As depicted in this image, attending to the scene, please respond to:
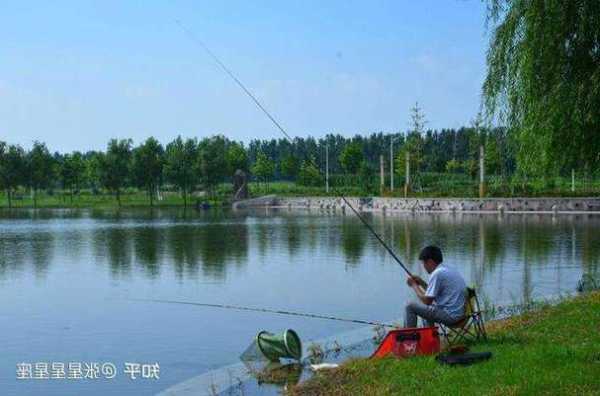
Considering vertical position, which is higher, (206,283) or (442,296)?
(442,296)

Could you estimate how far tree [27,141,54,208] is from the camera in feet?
259

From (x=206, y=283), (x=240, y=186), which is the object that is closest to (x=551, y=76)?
(x=206, y=283)

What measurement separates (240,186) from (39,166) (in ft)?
63.7

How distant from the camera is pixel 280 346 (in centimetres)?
1084

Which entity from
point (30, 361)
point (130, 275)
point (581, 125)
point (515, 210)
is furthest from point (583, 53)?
point (515, 210)

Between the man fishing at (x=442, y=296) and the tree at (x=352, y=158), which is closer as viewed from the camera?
the man fishing at (x=442, y=296)

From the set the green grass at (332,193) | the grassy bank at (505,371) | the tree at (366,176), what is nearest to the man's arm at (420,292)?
the grassy bank at (505,371)

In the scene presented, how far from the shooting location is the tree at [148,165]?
264ft

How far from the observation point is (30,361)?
11953 mm

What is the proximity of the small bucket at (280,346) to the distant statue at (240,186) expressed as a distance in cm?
7141

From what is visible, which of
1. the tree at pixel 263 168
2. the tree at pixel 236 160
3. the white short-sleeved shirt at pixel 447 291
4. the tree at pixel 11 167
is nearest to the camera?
the white short-sleeved shirt at pixel 447 291

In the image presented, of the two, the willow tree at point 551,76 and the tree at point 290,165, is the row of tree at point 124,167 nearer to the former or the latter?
the tree at point 290,165

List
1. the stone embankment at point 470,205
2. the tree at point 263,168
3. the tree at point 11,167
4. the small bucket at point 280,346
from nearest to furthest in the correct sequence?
the small bucket at point 280,346
the stone embankment at point 470,205
the tree at point 11,167
the tree at point 263,168

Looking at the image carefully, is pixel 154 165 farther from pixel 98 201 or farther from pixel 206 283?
pixel 206 283
